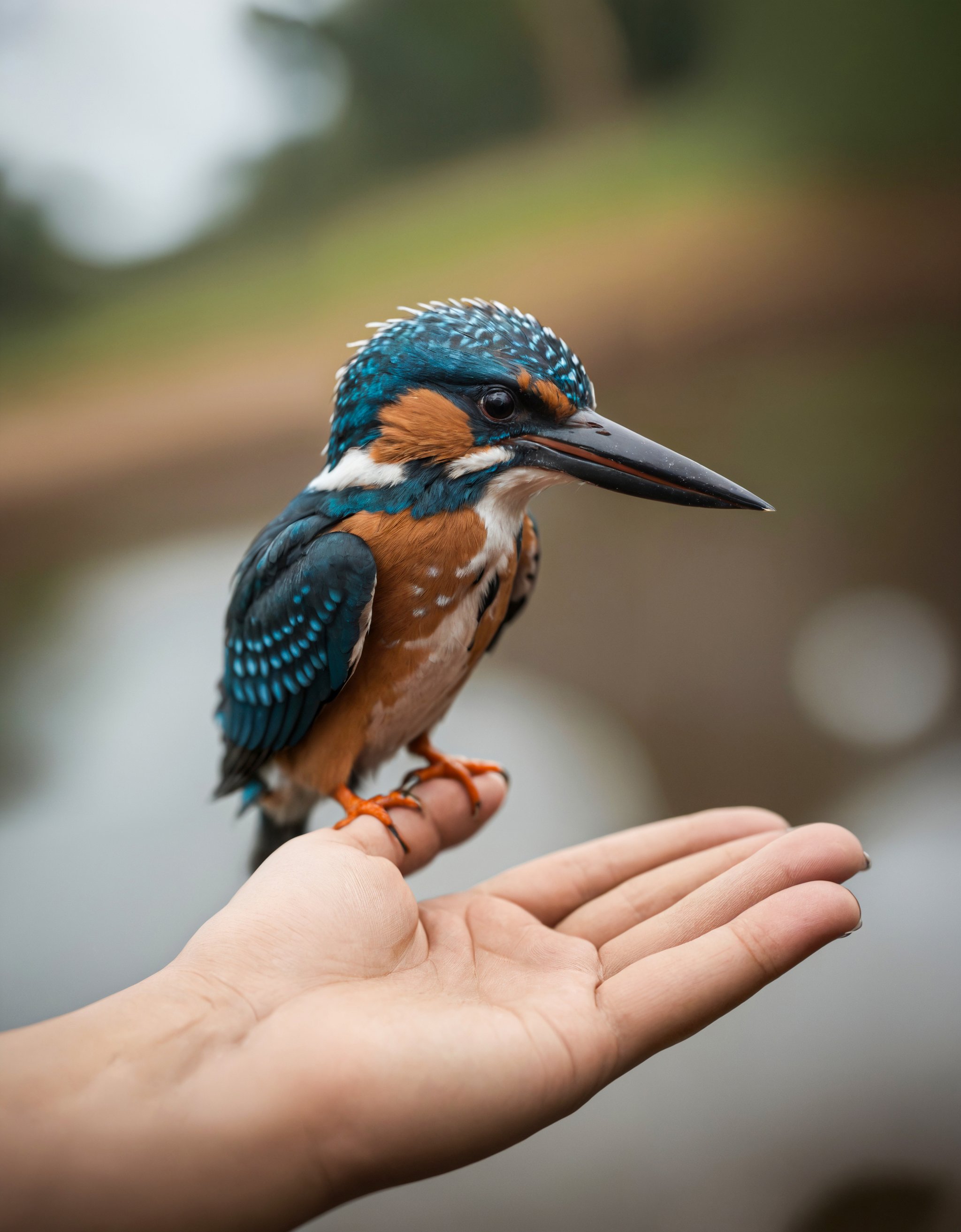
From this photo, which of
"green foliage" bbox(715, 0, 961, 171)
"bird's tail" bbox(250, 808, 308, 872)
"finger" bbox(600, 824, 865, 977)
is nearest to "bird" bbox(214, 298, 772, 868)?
"bird's tail" bbox(250, 808, 308, 872)

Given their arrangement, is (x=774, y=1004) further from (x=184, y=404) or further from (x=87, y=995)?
(x=184, y=404)

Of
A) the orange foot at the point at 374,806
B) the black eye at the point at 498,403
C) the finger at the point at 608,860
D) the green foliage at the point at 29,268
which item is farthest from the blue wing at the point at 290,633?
the green foliage at the point at 29,268

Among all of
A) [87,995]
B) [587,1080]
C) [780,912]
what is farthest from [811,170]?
[87,995]

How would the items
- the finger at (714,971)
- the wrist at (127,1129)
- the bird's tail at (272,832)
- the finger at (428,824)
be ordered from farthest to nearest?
the bird's tail at (272,832)
the finger at (428,824)
the finger at (714,971)
the wrist at (127,1129)

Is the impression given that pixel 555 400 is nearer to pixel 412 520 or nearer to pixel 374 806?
pixel 412 520

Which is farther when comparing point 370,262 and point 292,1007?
point 370,262

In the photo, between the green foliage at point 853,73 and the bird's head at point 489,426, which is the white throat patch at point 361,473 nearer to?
the bird's head at point 489,426

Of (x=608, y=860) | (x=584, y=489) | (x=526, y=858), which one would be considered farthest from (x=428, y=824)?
(x=584, y=489)
